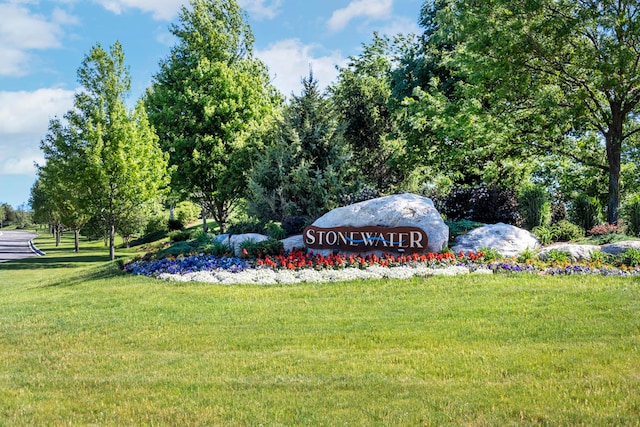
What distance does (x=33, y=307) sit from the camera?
1099 centimetres

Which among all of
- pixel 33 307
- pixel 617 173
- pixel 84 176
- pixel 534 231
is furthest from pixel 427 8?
pixel 33 307

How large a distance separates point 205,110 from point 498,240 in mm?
16987

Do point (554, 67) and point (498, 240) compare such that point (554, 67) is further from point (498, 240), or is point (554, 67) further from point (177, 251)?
point (177, 251)

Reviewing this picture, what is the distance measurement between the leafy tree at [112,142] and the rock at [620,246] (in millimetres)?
18545

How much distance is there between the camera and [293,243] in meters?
14.6

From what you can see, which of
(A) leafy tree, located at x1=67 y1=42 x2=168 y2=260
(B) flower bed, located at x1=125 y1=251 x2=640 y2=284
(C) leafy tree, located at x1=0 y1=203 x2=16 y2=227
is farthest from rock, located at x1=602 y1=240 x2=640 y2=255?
(C) leafy tree, located at x1=0 y1=203 x2=16 y2=227

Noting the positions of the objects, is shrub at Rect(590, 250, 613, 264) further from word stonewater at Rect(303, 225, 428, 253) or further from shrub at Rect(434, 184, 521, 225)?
shrub at Rect(434, 184, 521, 225)

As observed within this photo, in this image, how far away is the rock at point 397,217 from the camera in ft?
43.4

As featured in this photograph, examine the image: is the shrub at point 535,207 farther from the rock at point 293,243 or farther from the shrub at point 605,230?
the rock at point 293,243

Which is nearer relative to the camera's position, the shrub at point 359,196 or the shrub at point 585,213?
the shrub at point 585,213

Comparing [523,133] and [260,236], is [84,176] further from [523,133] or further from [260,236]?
[523,133]

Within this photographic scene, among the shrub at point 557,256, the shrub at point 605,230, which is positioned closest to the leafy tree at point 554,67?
the shrub at point 605,230

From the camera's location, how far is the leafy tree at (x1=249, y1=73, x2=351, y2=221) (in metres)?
17.0

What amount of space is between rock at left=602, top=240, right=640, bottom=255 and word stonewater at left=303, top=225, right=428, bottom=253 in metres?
3.97
